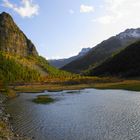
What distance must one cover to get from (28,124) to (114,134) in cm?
1809

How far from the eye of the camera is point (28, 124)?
2228 inches

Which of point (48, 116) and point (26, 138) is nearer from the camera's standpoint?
point (26, 138)

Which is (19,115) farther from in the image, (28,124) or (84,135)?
(84,135)

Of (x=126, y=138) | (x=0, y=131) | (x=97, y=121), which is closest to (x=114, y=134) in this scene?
(x=126, y=138)

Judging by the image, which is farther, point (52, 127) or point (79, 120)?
point (79, 120)

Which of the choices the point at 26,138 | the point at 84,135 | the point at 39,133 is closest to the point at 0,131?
the point at 26,138

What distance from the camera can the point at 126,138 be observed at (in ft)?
140

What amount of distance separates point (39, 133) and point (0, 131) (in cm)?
793

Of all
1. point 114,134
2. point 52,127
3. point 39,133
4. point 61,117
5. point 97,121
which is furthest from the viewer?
point 61,117

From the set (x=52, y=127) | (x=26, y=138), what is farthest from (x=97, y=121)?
(x=26, y=138)

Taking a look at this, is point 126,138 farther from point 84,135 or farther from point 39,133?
point 39,133

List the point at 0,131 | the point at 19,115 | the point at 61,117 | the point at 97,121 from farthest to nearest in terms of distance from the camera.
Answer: the point at 19,115 → the point at 61,117 → the point at 97,121 → the point at 0,131

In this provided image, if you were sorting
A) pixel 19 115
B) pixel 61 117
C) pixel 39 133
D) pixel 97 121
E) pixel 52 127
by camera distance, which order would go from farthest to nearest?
pixel 19 115
pixel 61 117
pixel 97 121
pixel 52 127
pixel 39 133

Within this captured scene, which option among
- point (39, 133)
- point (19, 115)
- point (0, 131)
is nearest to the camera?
point (0, 131)
